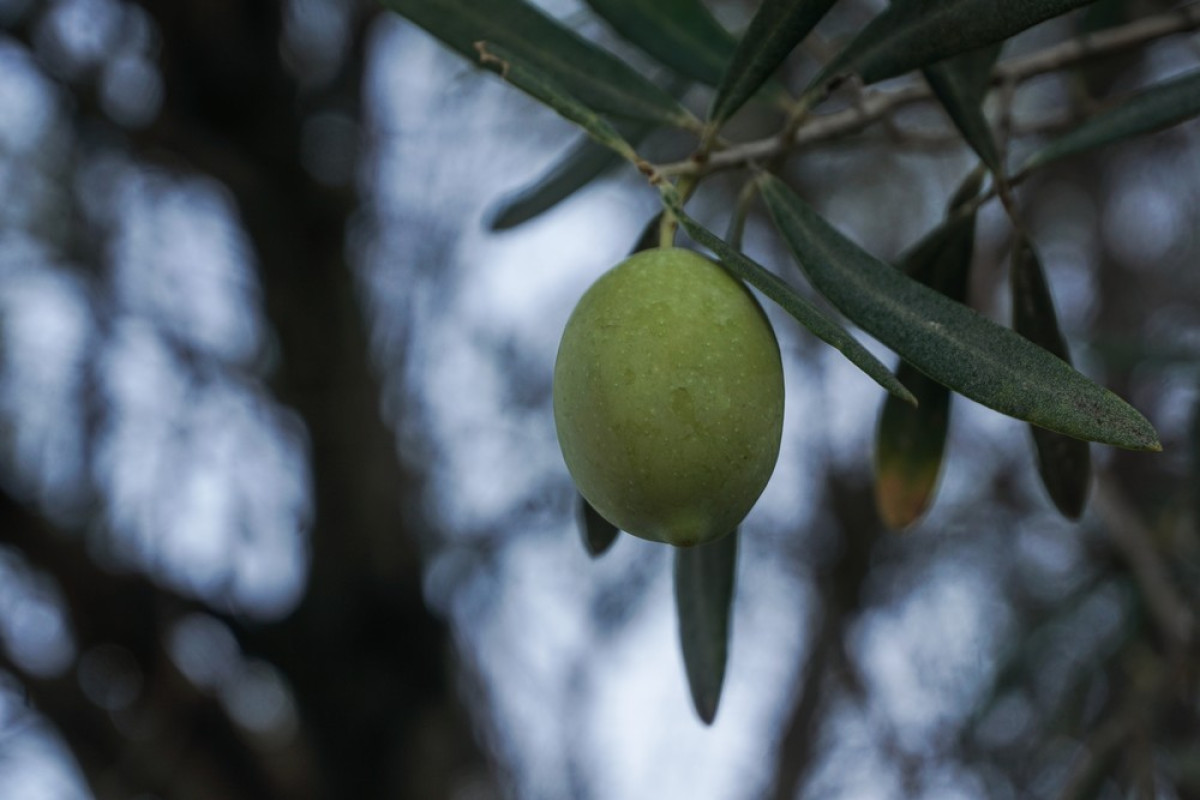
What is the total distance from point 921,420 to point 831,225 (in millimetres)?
254

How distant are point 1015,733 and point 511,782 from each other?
4.81 ft

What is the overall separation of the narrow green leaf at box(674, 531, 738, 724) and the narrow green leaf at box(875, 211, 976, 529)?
0.49 ft

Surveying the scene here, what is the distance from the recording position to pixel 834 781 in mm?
2949

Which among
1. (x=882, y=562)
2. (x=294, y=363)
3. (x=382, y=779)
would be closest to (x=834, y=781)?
(x=882, y=562)

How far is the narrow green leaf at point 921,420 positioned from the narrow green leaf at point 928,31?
17cm

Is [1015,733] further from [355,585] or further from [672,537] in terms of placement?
[672,537]

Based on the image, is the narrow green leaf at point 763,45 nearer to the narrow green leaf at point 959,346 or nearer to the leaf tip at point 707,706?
the narrow green leaf at point 959,346

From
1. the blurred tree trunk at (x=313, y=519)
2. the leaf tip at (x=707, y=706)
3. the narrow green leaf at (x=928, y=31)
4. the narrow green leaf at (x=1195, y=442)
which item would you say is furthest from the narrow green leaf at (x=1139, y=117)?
the blurred tree trunk at (x=313, y=519)

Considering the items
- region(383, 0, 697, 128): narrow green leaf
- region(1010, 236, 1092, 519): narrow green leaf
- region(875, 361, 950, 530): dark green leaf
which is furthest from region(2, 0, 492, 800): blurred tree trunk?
region(1010, 236, 1092, 519): narrow green leaf

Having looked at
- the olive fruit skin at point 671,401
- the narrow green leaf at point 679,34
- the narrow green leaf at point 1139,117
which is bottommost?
the olive fruit skin at point 671,401

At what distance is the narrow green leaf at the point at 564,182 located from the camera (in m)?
0.92

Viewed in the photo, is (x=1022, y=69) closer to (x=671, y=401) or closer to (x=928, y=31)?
(x=928, y=31)

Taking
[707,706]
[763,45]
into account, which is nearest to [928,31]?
[763,45]

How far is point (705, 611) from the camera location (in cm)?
80
